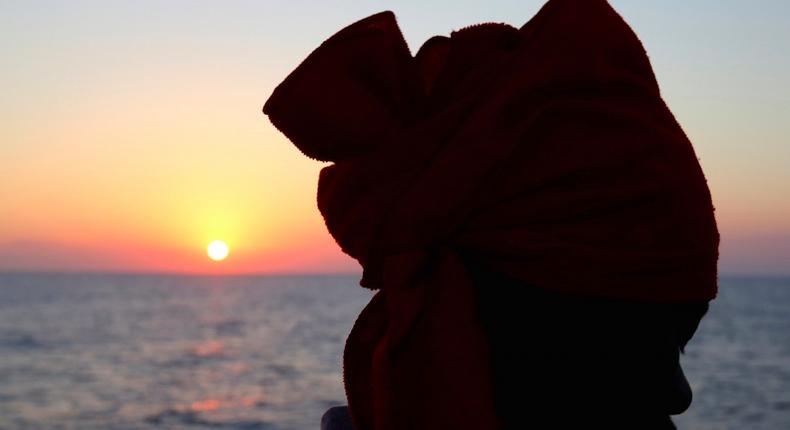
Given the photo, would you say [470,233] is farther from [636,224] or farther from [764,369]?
[764,369]

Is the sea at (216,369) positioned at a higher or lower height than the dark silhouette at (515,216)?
lower

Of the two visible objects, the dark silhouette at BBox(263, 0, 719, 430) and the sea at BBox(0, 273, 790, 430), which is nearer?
the dark silhouette at BBox(263, 0, 719, 430)

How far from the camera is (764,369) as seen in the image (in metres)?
24.1

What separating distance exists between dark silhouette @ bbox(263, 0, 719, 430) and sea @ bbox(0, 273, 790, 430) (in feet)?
43.2

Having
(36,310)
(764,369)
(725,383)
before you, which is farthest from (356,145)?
(36,310)

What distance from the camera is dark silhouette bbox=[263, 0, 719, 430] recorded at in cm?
107

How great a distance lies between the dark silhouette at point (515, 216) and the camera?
1073 mm

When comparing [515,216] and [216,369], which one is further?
[216,369]

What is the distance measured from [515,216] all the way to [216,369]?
23236 millimetres

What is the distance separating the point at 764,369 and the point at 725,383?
370cm

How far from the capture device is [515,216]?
43.1 inches

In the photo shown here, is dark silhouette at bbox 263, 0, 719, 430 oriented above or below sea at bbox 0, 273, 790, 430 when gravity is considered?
→ above

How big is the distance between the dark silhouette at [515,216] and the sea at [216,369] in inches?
519

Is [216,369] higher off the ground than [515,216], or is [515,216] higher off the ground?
[515,216]
